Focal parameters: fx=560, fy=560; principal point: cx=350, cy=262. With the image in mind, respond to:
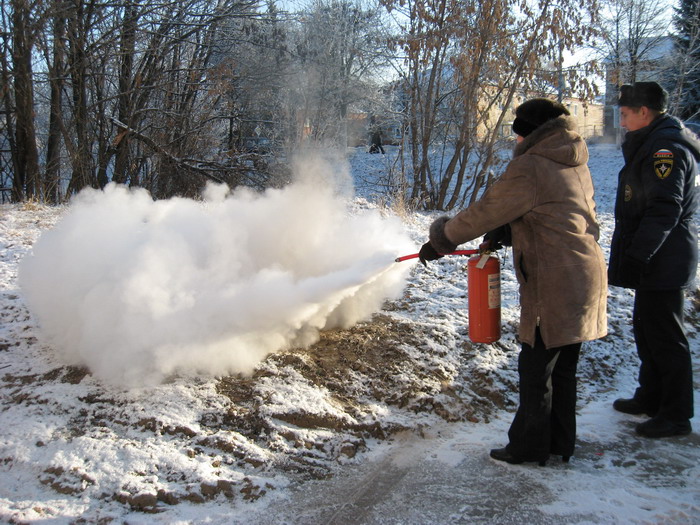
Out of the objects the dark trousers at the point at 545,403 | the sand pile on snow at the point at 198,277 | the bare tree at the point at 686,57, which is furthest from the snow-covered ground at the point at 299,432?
the bare tree at the point at 686,57

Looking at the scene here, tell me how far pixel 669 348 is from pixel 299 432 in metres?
2.53

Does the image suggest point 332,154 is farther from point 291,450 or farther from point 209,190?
point 291,450

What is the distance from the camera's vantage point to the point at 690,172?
369 cm

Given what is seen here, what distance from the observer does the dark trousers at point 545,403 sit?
3205 millimetres

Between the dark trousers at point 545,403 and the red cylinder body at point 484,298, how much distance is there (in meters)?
0.31

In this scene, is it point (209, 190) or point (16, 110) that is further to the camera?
point (16, 110)

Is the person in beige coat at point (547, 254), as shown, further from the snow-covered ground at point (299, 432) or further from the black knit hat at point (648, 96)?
the black knit hat at point (648, 96)

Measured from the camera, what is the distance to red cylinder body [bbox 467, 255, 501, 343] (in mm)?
3492

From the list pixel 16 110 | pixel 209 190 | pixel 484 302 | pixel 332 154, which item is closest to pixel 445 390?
pixel 484 302

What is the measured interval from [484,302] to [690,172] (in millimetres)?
1641

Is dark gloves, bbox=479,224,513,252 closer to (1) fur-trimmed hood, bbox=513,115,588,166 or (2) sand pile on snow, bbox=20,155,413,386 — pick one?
(1) fur-trimmed hood, bbox=513,115,588,166

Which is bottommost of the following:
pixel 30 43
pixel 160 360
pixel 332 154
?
pixel 160 360

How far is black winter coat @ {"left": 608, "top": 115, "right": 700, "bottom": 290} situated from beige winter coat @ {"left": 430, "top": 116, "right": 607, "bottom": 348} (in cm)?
73

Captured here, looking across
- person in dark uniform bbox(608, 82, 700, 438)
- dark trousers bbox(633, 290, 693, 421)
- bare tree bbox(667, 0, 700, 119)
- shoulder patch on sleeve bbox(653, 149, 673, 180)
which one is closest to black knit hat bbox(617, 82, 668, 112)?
person in dark uniform bbox(608, 82, 700, 438)
